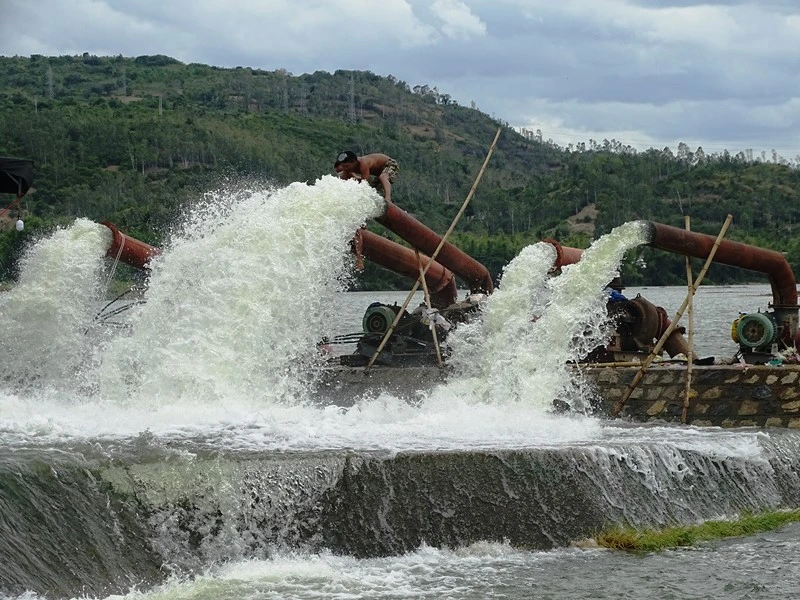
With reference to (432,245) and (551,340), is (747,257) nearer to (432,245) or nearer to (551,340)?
(551,340)

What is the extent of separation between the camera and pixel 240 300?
18.3 m

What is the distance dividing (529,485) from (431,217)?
96.3 metres

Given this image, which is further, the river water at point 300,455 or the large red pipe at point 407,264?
the large red pipe at point 407,264

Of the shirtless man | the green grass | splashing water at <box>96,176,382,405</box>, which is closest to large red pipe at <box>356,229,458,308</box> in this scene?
the shirtless man

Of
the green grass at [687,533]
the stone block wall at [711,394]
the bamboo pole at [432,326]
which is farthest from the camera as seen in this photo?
the bamboo pole at [432,326]

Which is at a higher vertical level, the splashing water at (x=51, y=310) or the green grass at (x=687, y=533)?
the splashing water at (x=51, y=310)

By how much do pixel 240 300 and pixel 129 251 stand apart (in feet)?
16.7

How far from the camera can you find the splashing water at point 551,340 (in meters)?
20.5

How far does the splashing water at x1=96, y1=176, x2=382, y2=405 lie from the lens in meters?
17.4

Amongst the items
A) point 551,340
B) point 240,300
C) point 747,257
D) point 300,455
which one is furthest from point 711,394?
point 300,455

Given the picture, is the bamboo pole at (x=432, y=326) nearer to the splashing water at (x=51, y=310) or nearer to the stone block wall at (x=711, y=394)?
the stone block wall at (x=711, y=394)

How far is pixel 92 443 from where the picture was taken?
13.2 m

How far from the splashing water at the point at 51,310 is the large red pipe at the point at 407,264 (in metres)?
4.65

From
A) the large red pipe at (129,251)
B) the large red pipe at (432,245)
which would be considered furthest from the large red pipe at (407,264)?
the large red pipe at (129,251)
